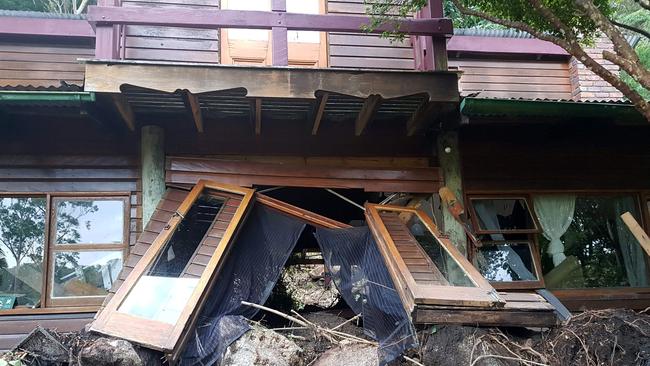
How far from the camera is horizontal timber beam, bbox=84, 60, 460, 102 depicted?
454cm

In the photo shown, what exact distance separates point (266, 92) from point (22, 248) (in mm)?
3165

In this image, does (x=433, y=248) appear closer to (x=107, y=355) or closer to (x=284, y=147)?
(x=284, y=147)

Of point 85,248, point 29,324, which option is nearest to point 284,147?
point 85,248

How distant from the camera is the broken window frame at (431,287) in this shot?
165 inches

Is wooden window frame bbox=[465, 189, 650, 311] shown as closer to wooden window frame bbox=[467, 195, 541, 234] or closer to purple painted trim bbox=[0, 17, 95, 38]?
wooden window frame bbox=[467, 195, 541, 234]

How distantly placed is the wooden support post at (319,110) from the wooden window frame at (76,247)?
7.27ft

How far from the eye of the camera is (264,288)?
5.30 metres

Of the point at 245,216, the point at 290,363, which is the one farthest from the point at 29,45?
the point at 290,363

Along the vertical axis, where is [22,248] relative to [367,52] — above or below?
below

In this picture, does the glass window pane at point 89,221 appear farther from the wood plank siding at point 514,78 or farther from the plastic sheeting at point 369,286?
the wood plank siding at point 514,78

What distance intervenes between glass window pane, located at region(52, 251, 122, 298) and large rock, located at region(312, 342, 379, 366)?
249cm

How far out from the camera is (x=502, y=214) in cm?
630

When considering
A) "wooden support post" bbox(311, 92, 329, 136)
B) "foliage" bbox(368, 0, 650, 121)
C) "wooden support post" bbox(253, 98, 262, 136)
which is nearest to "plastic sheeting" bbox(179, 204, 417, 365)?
"wooden support post" bbox(253, 98, 262, 136)

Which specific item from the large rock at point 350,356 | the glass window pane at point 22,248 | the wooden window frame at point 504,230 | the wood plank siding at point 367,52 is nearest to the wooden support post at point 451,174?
the wooden window frame at point 504,230
